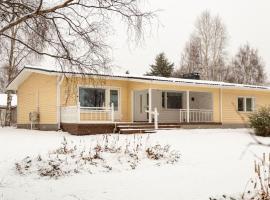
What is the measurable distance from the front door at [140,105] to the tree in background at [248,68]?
2869 centimetres

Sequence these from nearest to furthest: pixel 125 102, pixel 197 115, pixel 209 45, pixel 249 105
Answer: pixel 125 102, pixel 197 115, pixel 249 105, pixel 209 45

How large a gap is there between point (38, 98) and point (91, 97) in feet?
11.8

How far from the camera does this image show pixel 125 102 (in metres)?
23.9

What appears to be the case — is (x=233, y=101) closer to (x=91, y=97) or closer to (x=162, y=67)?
(x=91, y=97)

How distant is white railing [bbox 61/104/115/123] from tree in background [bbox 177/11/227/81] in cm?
2339

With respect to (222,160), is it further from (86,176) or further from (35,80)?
(35,80)

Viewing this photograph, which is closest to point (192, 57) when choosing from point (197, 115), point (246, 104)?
point (246, 104)

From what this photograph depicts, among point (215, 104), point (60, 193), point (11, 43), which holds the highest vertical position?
point (11, 43)

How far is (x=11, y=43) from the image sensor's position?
33.6 ft

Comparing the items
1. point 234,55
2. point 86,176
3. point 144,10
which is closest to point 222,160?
point 86,176

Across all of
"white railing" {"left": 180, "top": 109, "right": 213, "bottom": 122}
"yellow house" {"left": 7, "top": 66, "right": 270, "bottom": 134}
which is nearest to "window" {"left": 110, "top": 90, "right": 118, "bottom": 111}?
"yellow house" {"left": 7, "top": 66, "right": 270, "bottom": 134}

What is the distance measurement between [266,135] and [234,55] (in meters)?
36.1

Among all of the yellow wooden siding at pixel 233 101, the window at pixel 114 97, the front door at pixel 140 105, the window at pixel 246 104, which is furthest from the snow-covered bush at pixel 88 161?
the window at pixel 246 104

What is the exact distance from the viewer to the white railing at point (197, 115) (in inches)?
989
